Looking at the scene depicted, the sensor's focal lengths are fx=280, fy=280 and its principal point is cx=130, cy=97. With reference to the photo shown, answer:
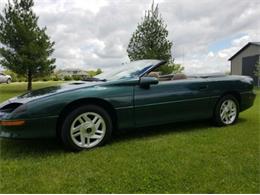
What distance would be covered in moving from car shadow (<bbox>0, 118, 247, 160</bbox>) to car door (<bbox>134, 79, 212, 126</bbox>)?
1.03 feet

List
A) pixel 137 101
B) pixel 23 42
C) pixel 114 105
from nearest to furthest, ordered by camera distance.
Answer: pixel 114 105
pixel 137 101
pixel 23 42

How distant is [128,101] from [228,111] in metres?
2.12

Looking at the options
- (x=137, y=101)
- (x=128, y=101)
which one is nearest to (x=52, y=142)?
(x=128, y=101)

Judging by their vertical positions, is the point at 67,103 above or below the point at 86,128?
above

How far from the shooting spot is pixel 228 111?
5027mm

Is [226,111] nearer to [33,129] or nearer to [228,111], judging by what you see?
[228,111]

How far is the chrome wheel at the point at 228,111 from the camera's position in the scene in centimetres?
495

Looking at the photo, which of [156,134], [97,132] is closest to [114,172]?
[97,132]

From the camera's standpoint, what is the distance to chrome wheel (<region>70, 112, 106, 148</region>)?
142 inches

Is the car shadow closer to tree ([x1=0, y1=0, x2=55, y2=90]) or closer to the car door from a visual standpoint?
the car door

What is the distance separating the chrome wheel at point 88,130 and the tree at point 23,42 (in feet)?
58.0

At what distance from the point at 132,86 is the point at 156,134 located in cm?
93

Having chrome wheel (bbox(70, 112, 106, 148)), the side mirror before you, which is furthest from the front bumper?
the side mirror

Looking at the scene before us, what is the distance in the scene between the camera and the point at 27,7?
20.9 m
